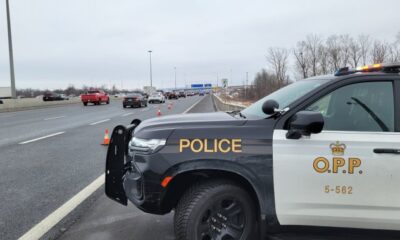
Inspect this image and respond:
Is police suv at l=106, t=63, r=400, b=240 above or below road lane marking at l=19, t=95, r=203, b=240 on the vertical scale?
above

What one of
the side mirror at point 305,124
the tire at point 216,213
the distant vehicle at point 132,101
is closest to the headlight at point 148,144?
the tire at point 216,213

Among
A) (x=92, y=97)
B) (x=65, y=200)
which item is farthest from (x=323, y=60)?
(x=65, y=200)

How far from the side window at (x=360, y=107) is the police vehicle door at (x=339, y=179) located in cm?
10

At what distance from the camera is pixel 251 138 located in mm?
3443

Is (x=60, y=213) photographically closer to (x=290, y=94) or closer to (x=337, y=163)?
(x=290, y=94)

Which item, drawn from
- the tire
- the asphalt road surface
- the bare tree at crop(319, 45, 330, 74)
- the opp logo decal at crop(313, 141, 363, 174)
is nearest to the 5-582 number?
the opp logo decal at crop(313, 141, 363, 174)

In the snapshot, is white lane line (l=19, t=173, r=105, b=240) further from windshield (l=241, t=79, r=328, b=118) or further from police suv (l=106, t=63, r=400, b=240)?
windshield (l=241, t=79, r=328, b=118)

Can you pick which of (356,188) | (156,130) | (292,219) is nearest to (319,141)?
(356,188)

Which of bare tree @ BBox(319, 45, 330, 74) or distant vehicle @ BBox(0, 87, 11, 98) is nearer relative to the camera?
bare tree @ BBox(319, 45, 330, 74)

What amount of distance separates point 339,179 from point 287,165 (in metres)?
0.46

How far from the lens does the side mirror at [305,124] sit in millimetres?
3172

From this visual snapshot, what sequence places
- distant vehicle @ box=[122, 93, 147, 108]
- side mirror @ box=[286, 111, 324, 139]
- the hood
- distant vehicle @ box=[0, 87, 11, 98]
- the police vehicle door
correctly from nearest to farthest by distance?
side mirror @ box=[286, 111, 324, 139] < the police vehicle door < the hood < distant vehicle @ box=[122, 93, 147, 108] < distant vehicle @ box=[0, 87, 11, 98]

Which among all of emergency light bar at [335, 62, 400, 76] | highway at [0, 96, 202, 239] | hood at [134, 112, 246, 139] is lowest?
highway at [0, 96, 202, 239]

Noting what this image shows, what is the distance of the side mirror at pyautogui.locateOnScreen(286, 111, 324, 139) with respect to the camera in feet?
10.4
